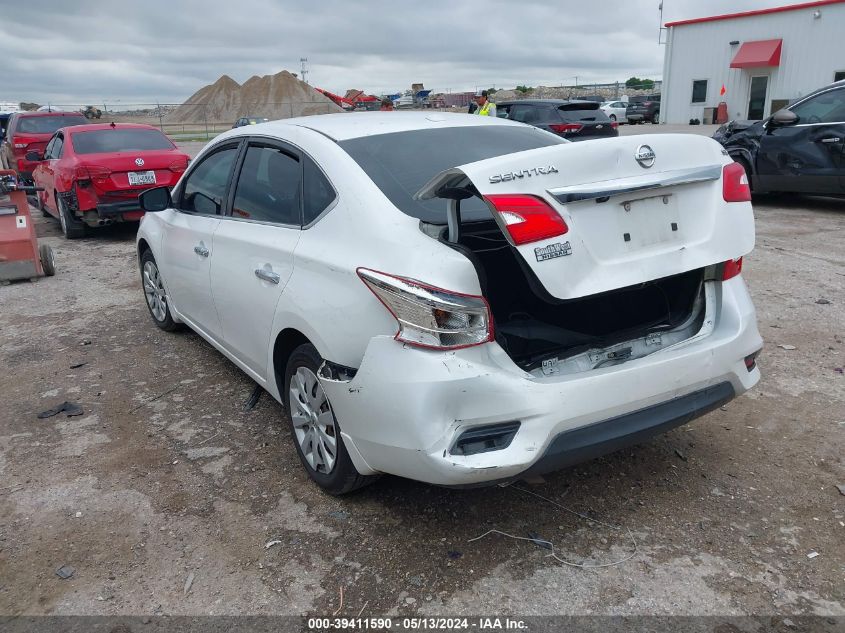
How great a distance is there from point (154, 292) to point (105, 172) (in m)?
4.43

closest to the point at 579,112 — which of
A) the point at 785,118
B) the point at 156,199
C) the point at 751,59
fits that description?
the point at 785,118

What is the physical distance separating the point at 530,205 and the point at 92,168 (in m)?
8.47

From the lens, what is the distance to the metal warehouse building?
2788 cm

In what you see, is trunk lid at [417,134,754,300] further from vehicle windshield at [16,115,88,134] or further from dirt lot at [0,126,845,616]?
vehicle windshield at [16,115,88,134]

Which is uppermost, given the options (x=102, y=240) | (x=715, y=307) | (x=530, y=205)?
(x=530, y=205)

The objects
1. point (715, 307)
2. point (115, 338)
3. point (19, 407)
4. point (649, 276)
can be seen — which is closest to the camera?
point (649, 276)

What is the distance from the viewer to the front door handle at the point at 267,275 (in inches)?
131

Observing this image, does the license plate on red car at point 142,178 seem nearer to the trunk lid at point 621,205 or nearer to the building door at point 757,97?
the trunk lid at point 621,205

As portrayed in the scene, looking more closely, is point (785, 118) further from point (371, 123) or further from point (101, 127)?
point (101, 127)

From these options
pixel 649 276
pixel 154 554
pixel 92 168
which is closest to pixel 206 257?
pixel 154 554

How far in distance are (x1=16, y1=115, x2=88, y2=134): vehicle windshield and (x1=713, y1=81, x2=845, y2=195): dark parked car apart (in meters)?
14.2

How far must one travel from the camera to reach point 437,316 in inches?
99.5

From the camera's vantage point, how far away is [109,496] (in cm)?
340

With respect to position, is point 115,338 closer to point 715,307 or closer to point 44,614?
point 44,614
